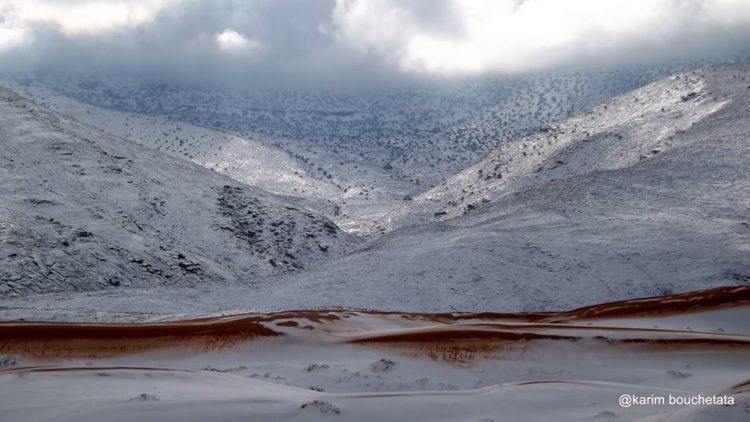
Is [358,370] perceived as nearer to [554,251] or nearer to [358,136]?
[554,251]

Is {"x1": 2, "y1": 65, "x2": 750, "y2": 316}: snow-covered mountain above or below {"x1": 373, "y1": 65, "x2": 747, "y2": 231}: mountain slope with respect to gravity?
below

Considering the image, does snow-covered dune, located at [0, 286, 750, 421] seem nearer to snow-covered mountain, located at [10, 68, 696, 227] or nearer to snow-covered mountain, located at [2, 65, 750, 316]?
snow-covered mountain, located at [2, 65, 750, 316]

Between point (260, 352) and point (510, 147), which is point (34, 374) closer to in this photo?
point (260, 352)

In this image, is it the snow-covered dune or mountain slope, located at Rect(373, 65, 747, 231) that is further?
mountain slope, located at Rect(373, 65, 747, 231)

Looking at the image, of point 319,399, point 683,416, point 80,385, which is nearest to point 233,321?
point 80,385

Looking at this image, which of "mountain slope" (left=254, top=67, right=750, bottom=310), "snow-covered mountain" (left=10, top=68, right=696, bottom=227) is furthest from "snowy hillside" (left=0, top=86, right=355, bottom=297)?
"snow-covered mountain" (left=10, top=68, right=696, bottom=227)

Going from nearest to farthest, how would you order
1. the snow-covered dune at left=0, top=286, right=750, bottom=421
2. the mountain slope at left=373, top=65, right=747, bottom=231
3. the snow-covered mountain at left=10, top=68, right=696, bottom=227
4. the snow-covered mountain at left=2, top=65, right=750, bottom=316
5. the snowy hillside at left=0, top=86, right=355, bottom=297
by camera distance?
the snow-covered dune at left=0, top=286, right=750, bottom=421
the snow-covered mountain at left=2, top=65, right=750, bottom=316
the snowy hillside at left=0, top=86, right=355, bottom=297
the mountain slope at left=373, top=65, right=747, bottom=231
the snow-covered mountain at left=10, top=68, right=696, bottom=227

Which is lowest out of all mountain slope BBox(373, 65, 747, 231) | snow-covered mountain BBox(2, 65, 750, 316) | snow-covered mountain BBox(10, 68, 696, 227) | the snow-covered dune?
the snow-covered dune

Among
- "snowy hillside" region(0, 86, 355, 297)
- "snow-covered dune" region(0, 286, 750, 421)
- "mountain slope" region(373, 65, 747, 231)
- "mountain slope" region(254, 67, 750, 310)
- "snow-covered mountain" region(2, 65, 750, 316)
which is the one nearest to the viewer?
"snow-covered dune" region(0, 286, 750, 421)
